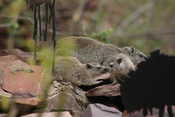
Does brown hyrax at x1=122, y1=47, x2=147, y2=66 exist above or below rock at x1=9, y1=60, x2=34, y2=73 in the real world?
above

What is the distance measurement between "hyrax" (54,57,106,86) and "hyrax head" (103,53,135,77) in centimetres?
11

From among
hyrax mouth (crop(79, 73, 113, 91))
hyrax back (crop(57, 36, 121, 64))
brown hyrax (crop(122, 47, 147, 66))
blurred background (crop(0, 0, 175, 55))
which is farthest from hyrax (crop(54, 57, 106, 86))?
blurred background (crop(0, 0, 175, 55))

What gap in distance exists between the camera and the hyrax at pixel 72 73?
2.38 m

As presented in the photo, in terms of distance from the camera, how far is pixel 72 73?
2.38m

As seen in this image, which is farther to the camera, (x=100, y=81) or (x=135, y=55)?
(x=135, y=55)

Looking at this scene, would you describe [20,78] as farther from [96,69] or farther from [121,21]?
[121,21]

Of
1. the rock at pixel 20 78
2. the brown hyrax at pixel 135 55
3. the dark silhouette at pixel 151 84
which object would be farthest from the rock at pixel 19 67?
the dark silhouette at pixel 151 84

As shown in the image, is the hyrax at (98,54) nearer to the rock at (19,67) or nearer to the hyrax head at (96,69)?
the hyrax head at (96,69)

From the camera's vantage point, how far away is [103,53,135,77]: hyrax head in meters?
2.35

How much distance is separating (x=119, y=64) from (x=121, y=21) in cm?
398

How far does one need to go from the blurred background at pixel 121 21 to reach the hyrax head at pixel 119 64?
257cm

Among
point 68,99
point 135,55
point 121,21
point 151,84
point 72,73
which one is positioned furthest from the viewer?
point 121,21

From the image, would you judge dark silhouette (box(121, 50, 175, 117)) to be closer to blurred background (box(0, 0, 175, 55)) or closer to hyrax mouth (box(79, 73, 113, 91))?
hyrax mouth (box(79, 73, 113, 91))

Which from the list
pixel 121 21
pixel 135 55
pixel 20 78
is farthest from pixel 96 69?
pixel 121 21
